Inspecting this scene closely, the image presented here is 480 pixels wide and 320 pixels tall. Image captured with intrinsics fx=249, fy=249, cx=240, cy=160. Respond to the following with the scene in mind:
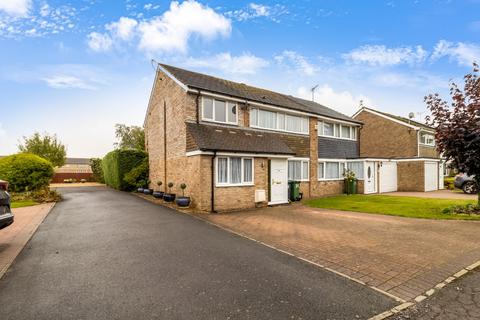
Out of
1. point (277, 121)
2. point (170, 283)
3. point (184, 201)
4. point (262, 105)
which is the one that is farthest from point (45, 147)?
point (170, 283)

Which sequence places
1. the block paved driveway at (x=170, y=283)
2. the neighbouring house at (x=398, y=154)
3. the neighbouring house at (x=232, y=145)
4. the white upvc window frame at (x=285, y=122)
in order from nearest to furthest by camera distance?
the block paved driveway at (x=170, y=283) → the neighbouring house at (x=232, y=145) → the white upvc window frame at (x=285, y=122) → the neighbouring house at (x=398, y=154)

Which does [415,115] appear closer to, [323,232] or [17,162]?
[323,232]

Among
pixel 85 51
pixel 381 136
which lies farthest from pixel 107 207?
pixel 381 136

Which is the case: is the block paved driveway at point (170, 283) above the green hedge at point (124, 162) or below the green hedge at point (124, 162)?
below

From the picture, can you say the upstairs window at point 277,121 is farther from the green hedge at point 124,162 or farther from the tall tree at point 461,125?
the green hedge at point 124,162

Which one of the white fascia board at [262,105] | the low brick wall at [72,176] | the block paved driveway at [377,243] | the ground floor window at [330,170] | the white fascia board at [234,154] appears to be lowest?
the block paved driveway at [377,243]

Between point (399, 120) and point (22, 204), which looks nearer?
point (22, 204)

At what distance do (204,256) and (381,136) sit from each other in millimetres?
25181

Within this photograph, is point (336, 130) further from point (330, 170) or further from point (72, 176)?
point (72, 176)

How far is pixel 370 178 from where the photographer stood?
2009 centimetres

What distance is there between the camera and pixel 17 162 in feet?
54.1

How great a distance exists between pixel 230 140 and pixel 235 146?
61 centimetres

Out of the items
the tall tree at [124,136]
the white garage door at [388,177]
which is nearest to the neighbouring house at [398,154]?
the white garage door at [388,177]

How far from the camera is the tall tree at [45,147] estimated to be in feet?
116
